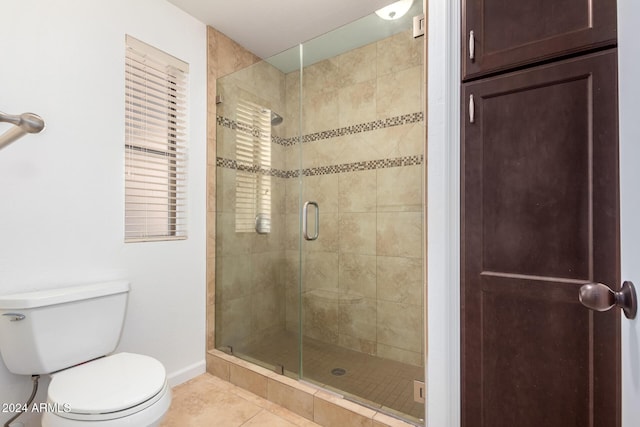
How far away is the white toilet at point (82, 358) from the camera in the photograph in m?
1.04

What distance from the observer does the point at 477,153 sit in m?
1.19

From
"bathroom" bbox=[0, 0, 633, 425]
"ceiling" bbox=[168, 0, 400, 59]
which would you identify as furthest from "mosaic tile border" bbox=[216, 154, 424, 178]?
"ceiling" bbox=[168, 0, 400, 59]

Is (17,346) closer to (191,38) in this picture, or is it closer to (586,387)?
(191,38)

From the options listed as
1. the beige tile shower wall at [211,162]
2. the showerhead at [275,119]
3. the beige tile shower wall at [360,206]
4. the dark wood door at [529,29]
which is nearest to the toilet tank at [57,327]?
the beige tile shower wall at [211,162]

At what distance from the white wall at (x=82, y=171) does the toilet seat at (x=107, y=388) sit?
388 mm

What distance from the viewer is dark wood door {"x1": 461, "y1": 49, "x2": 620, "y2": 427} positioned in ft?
3.24

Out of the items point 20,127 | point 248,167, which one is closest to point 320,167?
point 248,167

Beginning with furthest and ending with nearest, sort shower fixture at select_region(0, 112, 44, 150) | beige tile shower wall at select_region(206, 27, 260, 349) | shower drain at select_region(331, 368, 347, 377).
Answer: beige tile shower wall at select_region(206, 27, 260, 349) → shower drain at select_region(331, 368, 347, 377) → shower fixture at select_region(0, 112, 44, 150)

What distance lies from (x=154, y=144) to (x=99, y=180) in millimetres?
400

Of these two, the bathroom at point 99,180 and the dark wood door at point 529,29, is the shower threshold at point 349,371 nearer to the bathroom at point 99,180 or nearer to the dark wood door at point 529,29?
the bathroom at point 99,180

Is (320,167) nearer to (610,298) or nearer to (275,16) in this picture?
(275,16)

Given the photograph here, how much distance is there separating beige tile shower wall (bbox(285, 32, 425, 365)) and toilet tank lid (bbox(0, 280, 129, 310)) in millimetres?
1163

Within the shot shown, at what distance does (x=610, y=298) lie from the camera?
0.59 meters

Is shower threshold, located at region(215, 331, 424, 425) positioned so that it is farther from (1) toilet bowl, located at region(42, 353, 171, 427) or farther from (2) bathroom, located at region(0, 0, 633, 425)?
(1) toilet bowl, located at region(42, 353, 171, 427)
